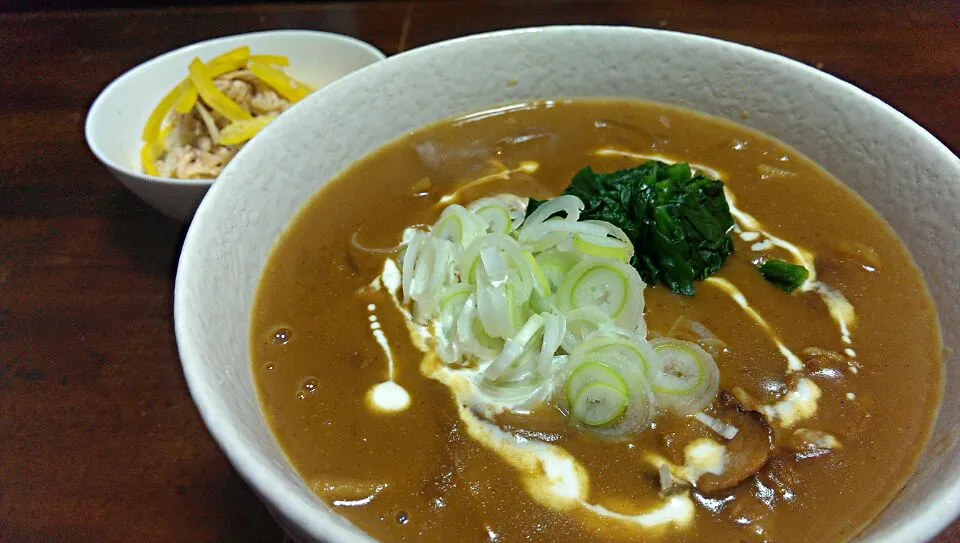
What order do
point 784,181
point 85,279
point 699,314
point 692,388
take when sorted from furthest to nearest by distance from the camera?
1. point 85,279
2. point 784,181
3. point 699,314
4. point 692,388

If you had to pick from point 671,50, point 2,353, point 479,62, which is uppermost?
point 671,50

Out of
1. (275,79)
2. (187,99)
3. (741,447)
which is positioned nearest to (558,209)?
(741,447)

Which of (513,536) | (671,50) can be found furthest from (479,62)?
(513,536)

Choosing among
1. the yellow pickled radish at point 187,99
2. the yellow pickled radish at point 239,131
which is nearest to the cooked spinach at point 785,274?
the yellow pickled radish at point 239,131

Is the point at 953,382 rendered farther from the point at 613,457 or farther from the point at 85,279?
the point at 85,279

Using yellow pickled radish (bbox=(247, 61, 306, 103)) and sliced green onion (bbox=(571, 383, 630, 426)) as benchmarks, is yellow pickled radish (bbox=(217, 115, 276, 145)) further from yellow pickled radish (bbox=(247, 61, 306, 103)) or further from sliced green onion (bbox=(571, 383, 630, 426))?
sliced green onion (bbox=(571, 383, 630, 426))

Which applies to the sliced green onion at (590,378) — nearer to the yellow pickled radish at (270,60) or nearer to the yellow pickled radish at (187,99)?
the yellow pickled radish at (187,99)

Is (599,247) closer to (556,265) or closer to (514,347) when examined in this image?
(556,265)
